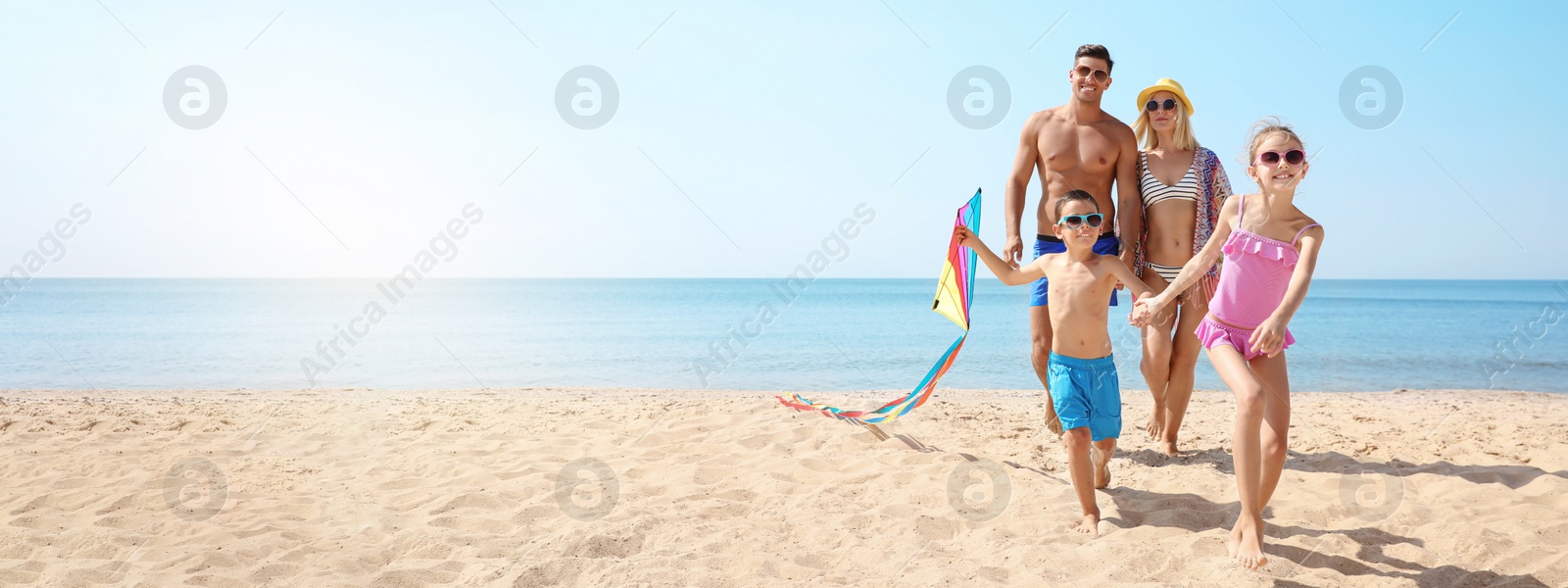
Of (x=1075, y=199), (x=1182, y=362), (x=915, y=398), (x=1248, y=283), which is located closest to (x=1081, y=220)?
(x=1075, y=199)

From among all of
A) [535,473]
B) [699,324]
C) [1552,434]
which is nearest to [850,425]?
[535,473]

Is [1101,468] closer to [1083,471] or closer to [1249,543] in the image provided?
[1083,471]

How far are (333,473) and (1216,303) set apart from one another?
4.65m

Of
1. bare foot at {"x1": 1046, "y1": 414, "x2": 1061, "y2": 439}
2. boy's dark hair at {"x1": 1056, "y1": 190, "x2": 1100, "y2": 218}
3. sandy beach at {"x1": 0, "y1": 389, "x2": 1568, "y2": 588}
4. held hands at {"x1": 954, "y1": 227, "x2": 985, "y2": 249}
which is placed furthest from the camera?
bare foot at {"x1": 1046, "y1": 414, "x2": 1061, "y2": 439}

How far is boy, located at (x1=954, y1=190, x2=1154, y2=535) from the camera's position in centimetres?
360

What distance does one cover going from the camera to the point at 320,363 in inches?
514

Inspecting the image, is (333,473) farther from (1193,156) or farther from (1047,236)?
(1193,156)

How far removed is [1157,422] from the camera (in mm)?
5188

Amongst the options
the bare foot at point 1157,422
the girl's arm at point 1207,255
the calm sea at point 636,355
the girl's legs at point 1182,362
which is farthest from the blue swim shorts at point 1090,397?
the calm sea at point 636,355

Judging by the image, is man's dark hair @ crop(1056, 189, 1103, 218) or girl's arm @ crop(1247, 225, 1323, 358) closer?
girl's arm @ crop(1247, 225, 1323, 358)

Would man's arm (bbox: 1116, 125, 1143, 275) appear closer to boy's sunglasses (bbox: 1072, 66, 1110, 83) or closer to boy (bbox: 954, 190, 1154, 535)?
boy's sunglasses (bbox: 1072, 66, 1110, 83)

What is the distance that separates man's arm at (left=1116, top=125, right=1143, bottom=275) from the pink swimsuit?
4.54ft

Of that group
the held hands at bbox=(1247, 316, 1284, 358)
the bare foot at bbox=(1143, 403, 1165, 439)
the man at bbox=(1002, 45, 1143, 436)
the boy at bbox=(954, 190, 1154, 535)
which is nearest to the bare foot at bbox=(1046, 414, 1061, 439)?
the man at bbox=(1002, 45, 1143, 436)

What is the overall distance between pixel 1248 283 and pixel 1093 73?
1892 mm
